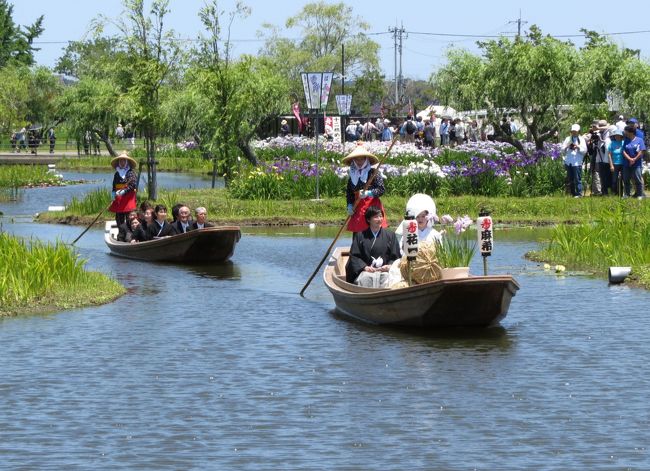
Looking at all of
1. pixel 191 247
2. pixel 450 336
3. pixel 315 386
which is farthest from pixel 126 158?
pixel 315 386

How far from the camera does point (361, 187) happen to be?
2242 centimetres

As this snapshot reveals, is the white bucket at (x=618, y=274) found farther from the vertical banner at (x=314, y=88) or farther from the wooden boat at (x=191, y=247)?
the vertical banner at (x=314, y=88)

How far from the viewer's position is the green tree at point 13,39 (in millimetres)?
110312

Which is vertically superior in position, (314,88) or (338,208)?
(314,88)

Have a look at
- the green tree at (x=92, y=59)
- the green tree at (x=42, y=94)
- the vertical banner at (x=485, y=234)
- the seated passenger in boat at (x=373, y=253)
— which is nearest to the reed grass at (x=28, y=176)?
the green tree at (x=92, y=59)

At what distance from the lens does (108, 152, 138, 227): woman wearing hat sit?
2914cm

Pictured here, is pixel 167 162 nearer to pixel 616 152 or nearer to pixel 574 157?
pixel 574 157

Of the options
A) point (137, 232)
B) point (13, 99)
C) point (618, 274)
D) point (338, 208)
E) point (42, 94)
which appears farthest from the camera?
point (42, 94)

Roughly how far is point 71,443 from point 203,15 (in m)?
31.1

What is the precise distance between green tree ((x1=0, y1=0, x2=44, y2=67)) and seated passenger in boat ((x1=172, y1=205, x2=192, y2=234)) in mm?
83905

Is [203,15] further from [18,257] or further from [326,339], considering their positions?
[326,339]

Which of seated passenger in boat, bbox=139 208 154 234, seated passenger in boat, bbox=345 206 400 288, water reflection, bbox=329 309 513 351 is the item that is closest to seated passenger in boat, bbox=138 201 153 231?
seated passenger in boat, bbox=139 208 154 234

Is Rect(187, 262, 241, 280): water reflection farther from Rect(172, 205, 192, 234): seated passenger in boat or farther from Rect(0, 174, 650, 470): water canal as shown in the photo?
Rect(0, 174, 650, 470): water canal

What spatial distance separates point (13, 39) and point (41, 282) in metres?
96.2
